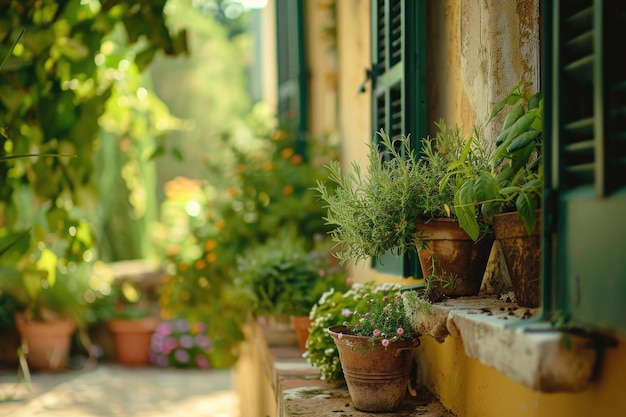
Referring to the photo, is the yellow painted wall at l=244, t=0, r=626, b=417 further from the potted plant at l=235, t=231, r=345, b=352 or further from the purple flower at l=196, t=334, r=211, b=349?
the purple flower at l=196, t=334, r=211, b=349

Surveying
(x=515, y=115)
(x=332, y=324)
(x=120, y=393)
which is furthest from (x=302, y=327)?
(x=120, y=393)

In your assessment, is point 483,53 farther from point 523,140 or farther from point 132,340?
point 132,340

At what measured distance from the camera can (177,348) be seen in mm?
7656

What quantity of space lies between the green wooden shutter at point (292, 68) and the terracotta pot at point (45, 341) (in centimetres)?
Result: 285

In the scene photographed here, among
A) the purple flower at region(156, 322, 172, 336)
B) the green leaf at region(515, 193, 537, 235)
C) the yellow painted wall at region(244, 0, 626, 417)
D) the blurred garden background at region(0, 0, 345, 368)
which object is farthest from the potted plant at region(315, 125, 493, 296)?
the purple flower at region(156, 322, 172, 336)

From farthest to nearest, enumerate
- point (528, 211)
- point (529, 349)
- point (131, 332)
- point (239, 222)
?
1. point (131, 332)
2. point (239, 222)
3. point (528, 211)
4. point (529, 349)

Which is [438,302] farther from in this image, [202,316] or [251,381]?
[202,316]

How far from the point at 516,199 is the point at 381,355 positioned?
669mm

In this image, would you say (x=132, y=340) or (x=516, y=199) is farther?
(x=132, y=340)

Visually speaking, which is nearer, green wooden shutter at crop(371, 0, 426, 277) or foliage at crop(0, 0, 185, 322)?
green wooden shutter at crop(371, 0, 426, 277)

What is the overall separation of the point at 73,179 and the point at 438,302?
2.00 metres

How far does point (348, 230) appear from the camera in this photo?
213cm

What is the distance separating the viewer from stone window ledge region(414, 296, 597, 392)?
1.37 metres

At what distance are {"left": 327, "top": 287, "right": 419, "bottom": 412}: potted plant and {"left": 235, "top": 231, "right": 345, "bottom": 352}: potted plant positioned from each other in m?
1.16
